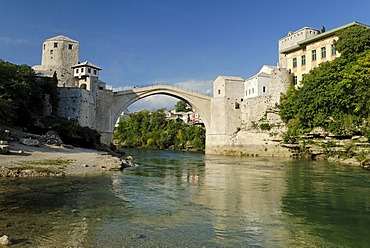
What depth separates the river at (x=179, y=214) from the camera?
19.9ft

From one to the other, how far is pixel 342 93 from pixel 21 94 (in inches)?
1011

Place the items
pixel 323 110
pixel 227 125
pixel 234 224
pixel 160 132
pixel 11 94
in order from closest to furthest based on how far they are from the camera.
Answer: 1. pixel 234 224
2. pixel 11 94
3. pixel 323 110
4. pixel 227 125
5. pixel 160 132

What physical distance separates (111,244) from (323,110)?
26.4 m

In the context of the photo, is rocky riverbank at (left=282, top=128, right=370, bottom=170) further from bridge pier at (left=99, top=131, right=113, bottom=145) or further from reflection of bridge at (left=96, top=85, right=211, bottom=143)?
bridge pier at (left=99, top=131, right=113, bottom=145)

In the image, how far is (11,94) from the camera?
24.0 m

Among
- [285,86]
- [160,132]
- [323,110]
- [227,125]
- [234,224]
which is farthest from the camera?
[160,132]

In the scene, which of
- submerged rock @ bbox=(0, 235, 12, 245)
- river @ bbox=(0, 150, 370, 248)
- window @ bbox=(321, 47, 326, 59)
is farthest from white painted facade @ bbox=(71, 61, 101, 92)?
submerged rock @ bbox=(0, 235, 12, 245)

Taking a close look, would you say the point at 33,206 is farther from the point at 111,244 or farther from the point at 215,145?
the point at 215,145

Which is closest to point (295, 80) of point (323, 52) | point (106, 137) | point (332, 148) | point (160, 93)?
point (323, 52)

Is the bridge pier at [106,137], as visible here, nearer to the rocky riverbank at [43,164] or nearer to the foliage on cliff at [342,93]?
the rocky riverbank at [43,164]

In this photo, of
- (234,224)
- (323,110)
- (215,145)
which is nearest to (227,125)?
(215,145)

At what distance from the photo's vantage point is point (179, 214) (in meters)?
8.10

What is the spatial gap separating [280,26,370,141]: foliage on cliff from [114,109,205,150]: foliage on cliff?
28815 millimetres

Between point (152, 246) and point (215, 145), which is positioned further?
point (215, 145)
